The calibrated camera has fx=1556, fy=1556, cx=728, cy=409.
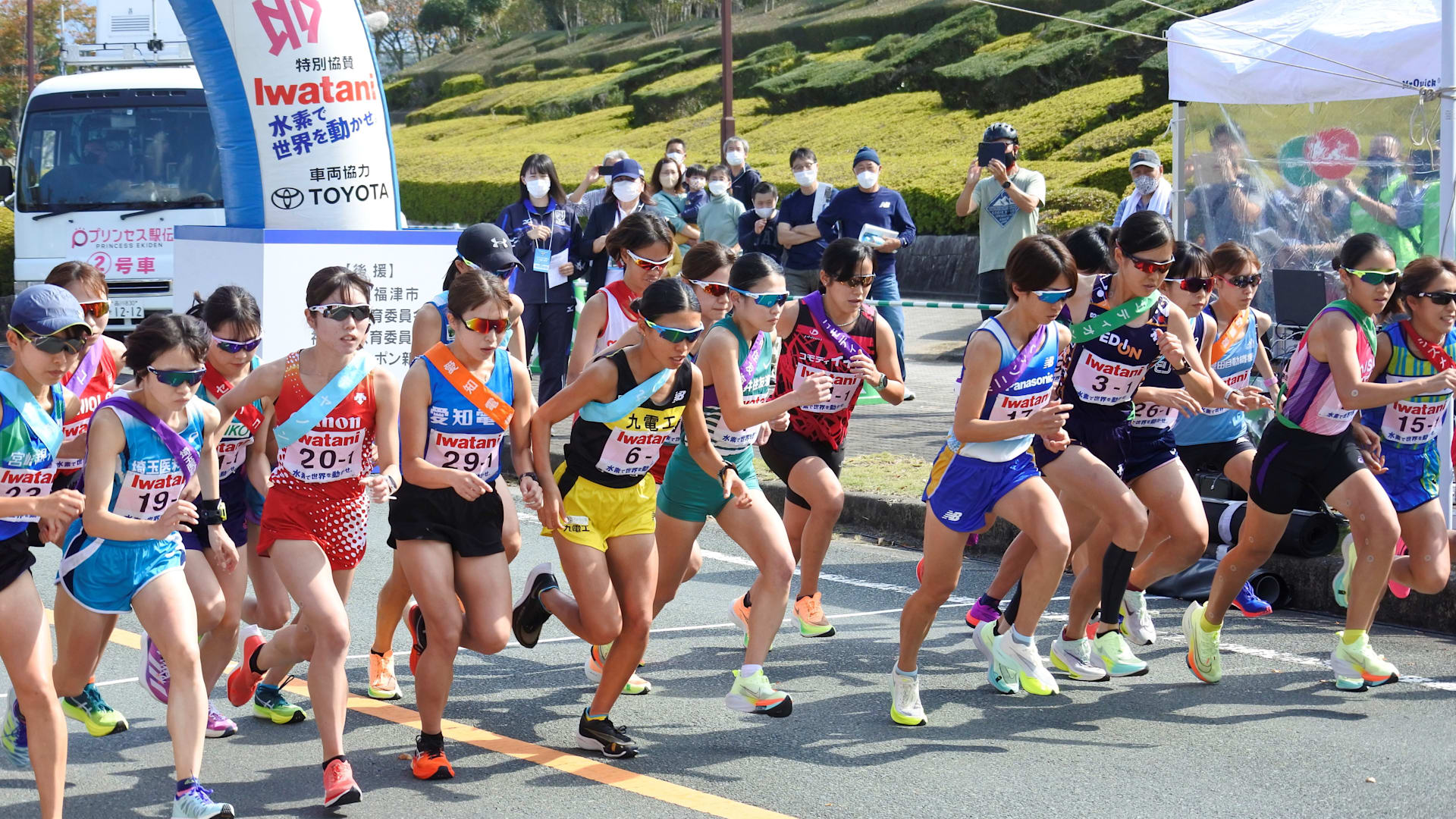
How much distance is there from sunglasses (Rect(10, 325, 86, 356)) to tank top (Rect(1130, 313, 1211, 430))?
391cm

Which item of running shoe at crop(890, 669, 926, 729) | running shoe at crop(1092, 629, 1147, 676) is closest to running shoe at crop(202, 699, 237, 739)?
running shoe at crop(890, 669, 926, 729)

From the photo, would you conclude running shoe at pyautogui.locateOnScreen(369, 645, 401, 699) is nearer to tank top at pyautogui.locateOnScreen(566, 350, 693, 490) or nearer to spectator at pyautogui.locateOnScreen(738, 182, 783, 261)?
tank top at pyautogui.locateOnScreen(566, 350, 693, 490)

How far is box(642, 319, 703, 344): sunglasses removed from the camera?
17.1 ft

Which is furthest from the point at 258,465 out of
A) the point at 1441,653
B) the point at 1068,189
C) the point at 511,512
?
the point at 1068,189

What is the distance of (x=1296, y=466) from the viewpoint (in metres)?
6.27

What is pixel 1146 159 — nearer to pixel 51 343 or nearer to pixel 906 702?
pixel 906 702

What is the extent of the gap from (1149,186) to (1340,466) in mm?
6260

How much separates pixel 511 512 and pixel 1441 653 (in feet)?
13.1

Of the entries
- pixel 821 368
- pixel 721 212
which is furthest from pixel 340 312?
pixel 721 212

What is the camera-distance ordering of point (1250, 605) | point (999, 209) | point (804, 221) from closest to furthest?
1. point (1250, 605)
2. point (999, 209)
3. point (804, 221)

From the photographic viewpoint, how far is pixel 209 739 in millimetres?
5500

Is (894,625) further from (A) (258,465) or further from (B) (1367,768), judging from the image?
(A) (258,465)

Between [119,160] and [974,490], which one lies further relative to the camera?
[119,160]

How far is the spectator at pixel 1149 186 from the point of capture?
1203 cm
